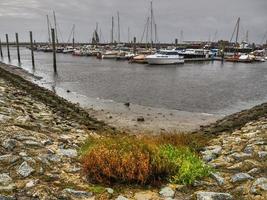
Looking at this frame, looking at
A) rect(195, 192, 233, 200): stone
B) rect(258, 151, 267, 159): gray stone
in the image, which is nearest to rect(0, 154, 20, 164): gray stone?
rect(195, 192, 233, 200): stone

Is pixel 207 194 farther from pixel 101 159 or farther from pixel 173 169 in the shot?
pixel 101 159

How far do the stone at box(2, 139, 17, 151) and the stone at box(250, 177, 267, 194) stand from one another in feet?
17.2

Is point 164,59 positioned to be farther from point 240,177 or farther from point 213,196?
point 213,196

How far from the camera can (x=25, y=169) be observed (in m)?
6.72

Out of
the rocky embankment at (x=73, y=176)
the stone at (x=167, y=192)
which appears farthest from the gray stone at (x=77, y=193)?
the stone at (x=167, y=192)

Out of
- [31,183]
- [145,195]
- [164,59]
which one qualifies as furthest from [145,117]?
[164,59]

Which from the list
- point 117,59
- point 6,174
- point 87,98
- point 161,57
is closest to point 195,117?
point 87,98

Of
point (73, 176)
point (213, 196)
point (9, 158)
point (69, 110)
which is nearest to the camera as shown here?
point (213, 196)

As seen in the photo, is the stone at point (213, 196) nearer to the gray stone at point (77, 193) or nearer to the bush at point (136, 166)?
the bush at point (136, 166)

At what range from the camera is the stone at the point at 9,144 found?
766cm

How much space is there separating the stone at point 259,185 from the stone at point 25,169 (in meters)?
4.29

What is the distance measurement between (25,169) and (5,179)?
498 millimetres

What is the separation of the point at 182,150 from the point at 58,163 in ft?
10.6

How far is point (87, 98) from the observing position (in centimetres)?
3031
